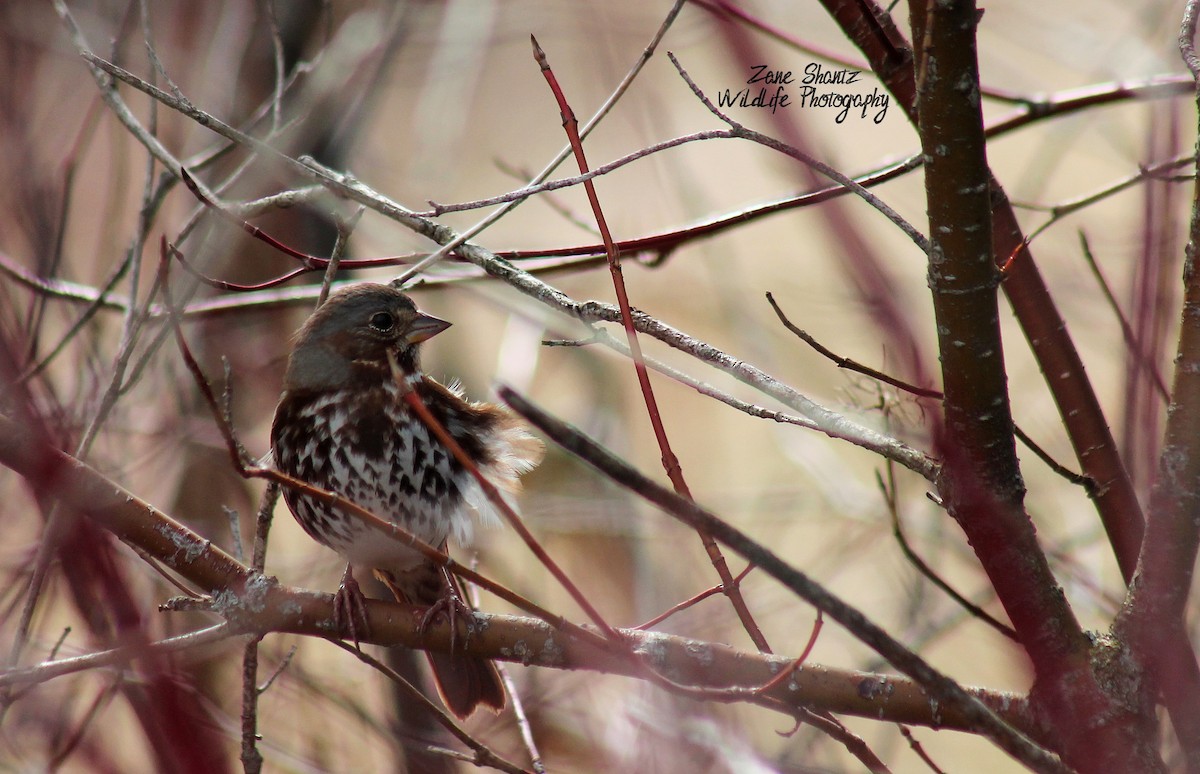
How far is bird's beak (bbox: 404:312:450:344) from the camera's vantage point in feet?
14.9

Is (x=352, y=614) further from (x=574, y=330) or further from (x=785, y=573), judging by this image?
(x=574, y=330)

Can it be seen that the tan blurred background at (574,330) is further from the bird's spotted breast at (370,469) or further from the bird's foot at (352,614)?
the bird's foot at (352,614)

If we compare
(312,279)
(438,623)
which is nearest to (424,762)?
(438,623)

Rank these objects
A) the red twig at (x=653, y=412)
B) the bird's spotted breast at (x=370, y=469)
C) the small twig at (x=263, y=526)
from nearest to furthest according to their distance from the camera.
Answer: the red twig at (x=653, y=412) < the small twig at (x=263, y=526) < the bird's spotted breast at (x=370, y=469)

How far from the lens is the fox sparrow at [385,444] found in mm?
4199

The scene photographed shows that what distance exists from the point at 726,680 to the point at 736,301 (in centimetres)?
315

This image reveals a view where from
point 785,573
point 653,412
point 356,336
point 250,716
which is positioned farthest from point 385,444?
point 785,573

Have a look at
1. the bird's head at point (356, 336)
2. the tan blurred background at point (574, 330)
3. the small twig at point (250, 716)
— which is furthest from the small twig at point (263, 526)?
the bird's head at point (356, 336)

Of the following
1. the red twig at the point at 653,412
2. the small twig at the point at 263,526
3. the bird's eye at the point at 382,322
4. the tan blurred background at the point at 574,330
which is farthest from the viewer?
the tan blurred background at the point at 574,330

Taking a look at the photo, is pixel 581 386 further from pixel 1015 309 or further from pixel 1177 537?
pixel 1177 537

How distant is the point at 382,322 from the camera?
4.55 metres

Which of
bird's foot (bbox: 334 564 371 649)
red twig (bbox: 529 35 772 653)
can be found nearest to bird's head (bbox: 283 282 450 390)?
bird's foot (bbox: 334 564 371 649)

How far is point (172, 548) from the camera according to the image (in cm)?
280

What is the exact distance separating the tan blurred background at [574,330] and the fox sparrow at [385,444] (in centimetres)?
41
